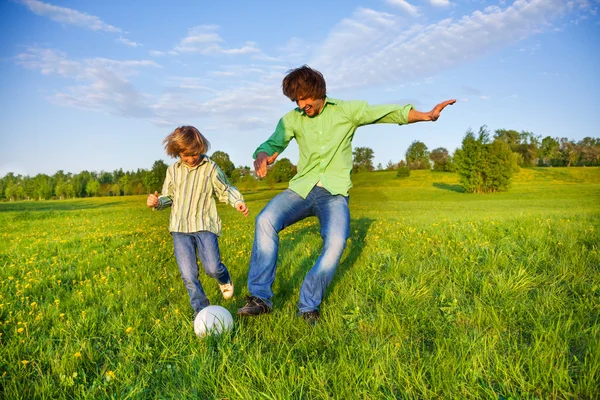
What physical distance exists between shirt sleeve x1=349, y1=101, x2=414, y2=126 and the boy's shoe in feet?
8.45

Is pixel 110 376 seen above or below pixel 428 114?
below

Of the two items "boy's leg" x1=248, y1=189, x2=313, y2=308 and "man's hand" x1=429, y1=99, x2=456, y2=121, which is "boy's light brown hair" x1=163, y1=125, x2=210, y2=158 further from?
"man's hand" x1=429, y1=99, x2=456, y2=121

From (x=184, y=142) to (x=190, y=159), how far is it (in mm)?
238

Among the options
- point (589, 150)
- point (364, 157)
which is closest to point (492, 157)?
point (364, 157)

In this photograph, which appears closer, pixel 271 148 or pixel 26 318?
pixel 26 318

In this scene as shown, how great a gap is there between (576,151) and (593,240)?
390 ft

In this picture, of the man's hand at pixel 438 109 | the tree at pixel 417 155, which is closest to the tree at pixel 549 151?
the tree at pixel 417 155

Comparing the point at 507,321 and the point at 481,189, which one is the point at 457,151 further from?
the point at 507,321

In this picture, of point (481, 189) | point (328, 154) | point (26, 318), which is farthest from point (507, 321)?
point (481, 189)

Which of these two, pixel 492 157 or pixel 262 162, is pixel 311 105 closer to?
pixel 262 162

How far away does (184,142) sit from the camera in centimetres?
475

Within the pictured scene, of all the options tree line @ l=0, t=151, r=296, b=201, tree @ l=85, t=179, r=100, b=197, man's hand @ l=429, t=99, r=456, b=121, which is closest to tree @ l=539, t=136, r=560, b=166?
tree line @ l=0, t=151, r=296, b=201

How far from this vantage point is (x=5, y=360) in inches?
135

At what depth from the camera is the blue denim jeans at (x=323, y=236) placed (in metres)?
4.25
